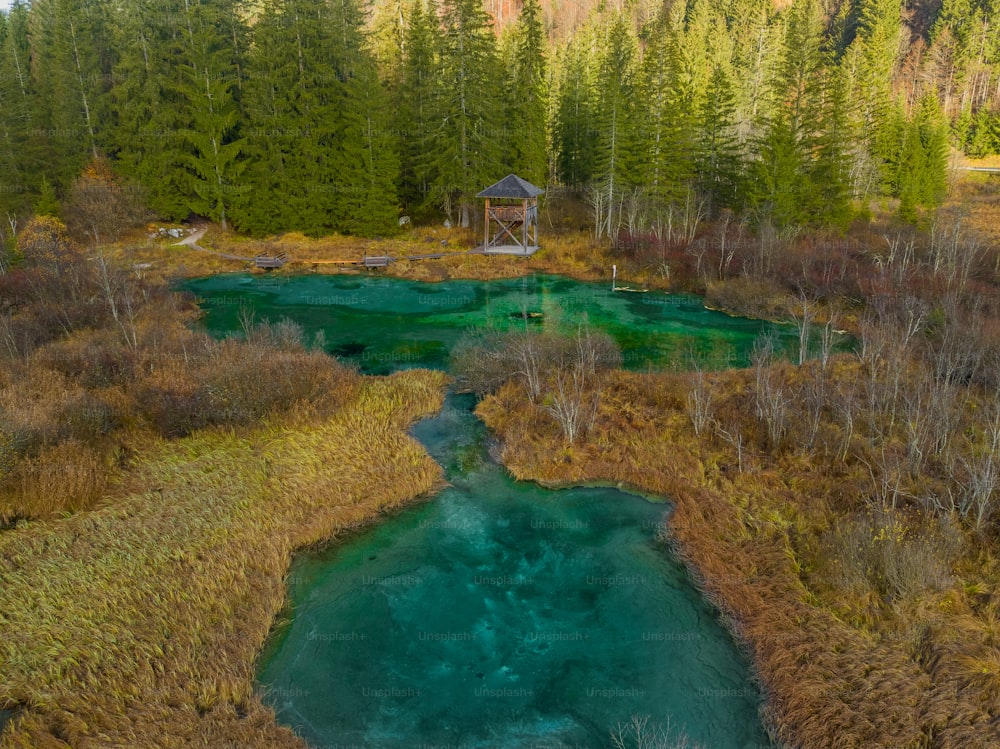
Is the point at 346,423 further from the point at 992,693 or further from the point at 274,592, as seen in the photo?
the point at 992,693

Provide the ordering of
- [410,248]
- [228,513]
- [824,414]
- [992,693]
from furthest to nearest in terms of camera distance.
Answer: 1. [410,248]
2. [824,414]
3. [228,513]
4. [992,693]

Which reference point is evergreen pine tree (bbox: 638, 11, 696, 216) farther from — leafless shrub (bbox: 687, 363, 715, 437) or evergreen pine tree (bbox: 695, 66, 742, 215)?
leafless shrub (bbox: 687, 363, 715, 437)

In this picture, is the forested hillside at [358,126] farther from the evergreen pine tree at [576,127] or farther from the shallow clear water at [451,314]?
the shallow clear water at [451,314]

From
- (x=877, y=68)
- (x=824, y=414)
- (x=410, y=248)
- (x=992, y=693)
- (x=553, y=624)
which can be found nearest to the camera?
(x=992, y=693)

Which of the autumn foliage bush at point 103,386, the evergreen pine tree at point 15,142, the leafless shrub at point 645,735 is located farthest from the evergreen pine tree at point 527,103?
the leafless shrub at point 645,735

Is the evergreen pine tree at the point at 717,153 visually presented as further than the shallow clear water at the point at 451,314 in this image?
Yes

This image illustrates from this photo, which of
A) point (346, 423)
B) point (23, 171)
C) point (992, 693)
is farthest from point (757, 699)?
point (23, 171)
